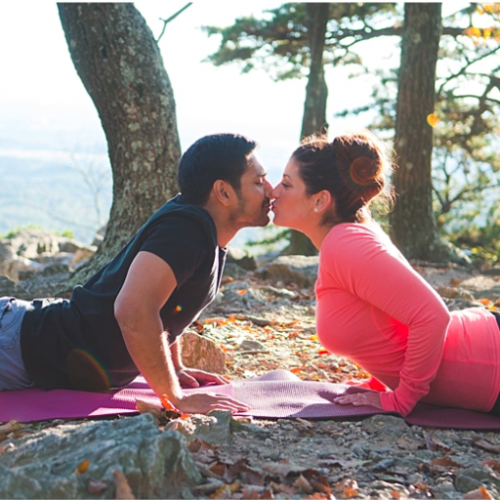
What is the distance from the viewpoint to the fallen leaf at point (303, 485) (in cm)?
223

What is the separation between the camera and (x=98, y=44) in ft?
19.8

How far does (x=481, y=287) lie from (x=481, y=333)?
15.9ft

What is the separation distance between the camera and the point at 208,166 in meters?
3.22

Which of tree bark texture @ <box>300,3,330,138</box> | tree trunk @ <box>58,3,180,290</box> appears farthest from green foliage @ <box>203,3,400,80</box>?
tree trunk @ <box>58,3,180,290</box>

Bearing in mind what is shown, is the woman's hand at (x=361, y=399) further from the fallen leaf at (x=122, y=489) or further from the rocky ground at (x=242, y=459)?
the fallen leaf at (x=122, y=489)

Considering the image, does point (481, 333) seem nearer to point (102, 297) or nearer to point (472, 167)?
point (102, 297)

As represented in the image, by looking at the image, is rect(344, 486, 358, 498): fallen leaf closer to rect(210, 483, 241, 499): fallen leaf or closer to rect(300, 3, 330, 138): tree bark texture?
rect(210, 483, 241, 499): fallen leaf

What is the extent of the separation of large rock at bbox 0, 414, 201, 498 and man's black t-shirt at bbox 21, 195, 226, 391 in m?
0.90

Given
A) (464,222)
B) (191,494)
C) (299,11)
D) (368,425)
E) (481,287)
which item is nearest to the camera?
(191,494)

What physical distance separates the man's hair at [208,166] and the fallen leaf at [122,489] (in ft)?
5.22

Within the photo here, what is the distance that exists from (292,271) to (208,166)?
4.73m

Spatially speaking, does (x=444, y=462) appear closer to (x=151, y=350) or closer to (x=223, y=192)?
(x=151, y=350)

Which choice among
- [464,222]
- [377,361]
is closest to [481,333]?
[377,361]

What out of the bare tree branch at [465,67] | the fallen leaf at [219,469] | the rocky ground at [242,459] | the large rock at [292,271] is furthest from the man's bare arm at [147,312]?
the bare tree branch at [465,67]
